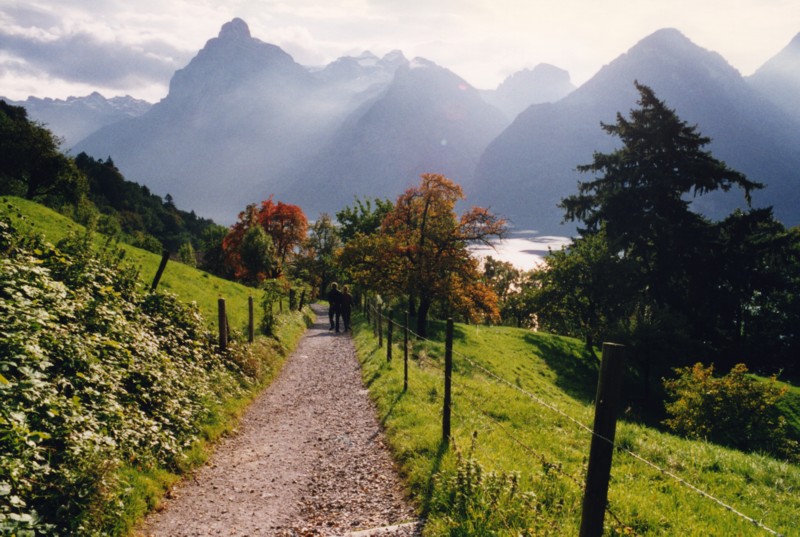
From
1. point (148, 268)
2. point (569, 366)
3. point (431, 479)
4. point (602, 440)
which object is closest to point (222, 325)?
point (431, 479)

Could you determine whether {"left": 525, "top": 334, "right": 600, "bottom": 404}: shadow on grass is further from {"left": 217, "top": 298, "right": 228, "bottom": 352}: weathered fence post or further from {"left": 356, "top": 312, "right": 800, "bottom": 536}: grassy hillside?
{"left": 217, "top": 298, "right": 228, "bottom": 352}: weathered fence post

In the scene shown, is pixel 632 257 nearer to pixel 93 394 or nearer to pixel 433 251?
pixel 433 251

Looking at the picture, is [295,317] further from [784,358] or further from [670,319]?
[784,358]

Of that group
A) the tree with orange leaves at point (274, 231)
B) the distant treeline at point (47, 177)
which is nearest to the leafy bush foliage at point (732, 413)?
the distant treeline at point (47, 177)

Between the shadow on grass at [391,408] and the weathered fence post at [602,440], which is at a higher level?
the weathered fence post at [602,440]

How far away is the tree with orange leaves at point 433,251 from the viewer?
29.1 m

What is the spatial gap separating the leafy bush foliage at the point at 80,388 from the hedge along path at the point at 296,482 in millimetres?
923

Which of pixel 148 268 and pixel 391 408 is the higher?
pixel 148 268

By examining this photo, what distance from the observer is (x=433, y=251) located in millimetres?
29625

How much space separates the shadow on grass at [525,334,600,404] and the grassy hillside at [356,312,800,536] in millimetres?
18891

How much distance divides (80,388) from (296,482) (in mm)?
4054

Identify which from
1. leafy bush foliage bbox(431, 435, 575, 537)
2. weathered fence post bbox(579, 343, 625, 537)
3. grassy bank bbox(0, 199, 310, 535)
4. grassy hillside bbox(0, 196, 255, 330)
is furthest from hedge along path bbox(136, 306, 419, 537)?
grassy hillside bbox(0, 196, 255, 330)

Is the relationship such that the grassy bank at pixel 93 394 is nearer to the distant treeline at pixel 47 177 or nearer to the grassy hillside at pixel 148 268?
the grassy hillside at pixel 148 268

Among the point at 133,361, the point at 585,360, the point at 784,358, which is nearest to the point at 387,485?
the point at 133,361
